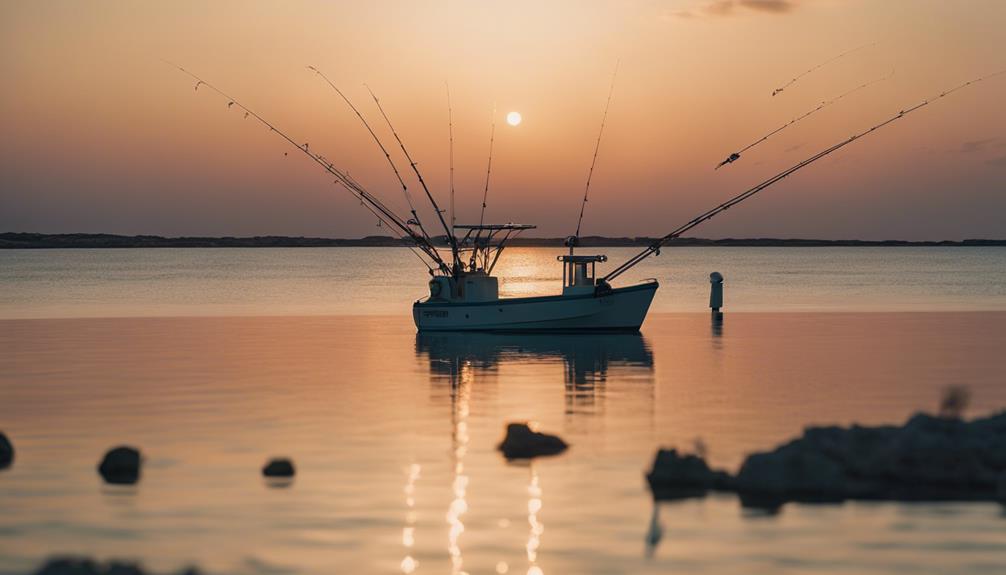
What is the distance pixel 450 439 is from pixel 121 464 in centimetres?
557

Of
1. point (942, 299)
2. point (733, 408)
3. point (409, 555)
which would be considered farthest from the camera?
point (942, 299)

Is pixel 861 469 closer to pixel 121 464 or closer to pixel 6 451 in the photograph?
pixel 121 464

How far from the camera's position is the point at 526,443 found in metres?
20.0

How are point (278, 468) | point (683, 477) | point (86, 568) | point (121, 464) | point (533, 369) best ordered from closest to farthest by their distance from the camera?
point (86, 568)
point (683, 477)
point (278, 468)
point (121, 464)
point (533, 369)

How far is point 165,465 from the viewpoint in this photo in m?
19.2

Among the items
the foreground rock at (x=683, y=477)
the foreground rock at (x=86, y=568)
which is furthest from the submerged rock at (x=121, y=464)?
the foreground rock at (x=683, y=477)

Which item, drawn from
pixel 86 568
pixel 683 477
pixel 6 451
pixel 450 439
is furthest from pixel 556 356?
pixel 86 568

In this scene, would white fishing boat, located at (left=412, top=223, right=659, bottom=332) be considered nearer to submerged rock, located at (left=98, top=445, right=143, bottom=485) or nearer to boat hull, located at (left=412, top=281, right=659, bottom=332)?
boat hull, located at (left=412, top=281, right=659, bottom=332)

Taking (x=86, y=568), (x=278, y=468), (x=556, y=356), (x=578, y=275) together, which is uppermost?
(x=578, y=275)

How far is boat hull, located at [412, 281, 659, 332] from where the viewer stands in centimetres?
4519

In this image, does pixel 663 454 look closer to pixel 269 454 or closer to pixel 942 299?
pixel 269 454

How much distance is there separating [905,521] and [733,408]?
10.2 metres

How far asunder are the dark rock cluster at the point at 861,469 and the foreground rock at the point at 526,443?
8.72 ft

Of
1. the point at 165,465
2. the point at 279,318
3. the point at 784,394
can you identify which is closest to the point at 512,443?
the point at 165,465
